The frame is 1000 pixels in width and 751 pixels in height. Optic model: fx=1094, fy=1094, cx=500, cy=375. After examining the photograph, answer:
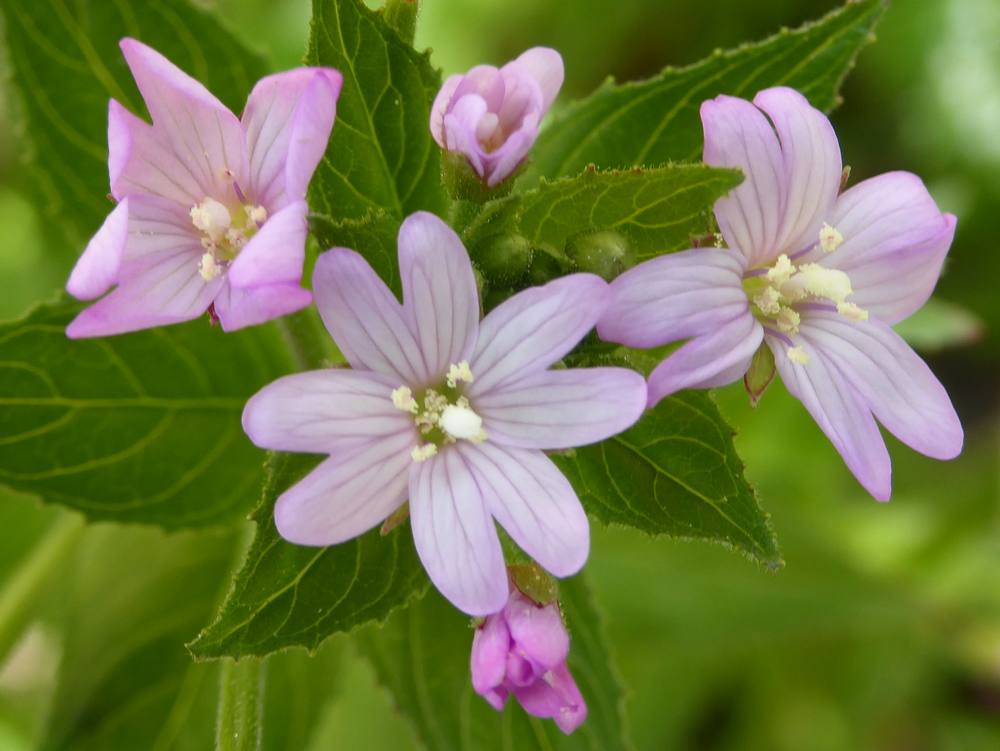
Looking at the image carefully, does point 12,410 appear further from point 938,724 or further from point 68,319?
point 938,724

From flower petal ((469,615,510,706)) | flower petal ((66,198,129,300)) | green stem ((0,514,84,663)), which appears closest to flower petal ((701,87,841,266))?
flower petal ((469,615,510,706))

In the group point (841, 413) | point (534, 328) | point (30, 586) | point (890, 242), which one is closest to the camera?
point (534, 328)

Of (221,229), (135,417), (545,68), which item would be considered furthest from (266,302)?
(135,417)

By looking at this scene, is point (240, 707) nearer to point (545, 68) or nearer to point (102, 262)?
point (102, 262)

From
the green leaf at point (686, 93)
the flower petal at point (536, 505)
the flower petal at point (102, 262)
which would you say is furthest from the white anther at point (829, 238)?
the flower petal at point (102, 262)

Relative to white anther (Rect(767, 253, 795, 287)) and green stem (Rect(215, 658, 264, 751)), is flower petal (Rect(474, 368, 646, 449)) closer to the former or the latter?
white anther (Rect(767, 253, 795, 287))
